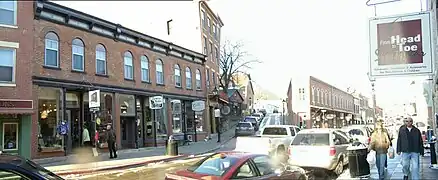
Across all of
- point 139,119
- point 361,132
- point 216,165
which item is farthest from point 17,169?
point 361,132

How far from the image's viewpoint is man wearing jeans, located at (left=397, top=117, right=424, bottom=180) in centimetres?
723

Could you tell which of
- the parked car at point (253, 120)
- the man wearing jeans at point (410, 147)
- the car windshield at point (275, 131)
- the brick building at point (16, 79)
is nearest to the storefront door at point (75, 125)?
the brick building at point (16, 79)

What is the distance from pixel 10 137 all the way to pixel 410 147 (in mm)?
6367

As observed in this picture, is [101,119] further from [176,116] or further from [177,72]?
[176,116]

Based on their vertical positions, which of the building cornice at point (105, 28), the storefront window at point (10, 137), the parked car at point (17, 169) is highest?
the building cornice at point (105, 28)

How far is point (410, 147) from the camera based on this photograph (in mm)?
→ 7273

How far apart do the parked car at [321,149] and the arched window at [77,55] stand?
598 cm

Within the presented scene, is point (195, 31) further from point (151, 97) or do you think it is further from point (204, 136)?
point (204, 136)

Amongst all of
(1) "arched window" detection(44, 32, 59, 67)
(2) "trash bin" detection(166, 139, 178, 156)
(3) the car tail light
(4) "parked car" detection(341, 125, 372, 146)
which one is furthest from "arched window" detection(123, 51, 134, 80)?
(4) "parked car" detection(341, 125, 372, 146)

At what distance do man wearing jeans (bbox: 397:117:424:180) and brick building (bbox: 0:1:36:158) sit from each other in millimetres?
6142

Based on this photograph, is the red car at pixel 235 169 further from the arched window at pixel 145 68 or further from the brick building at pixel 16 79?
the brick building at pixel 16 79

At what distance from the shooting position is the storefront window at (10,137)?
3277 millimetres

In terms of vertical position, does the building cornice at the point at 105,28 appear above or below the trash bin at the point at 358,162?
above

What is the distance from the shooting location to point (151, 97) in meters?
6.04
